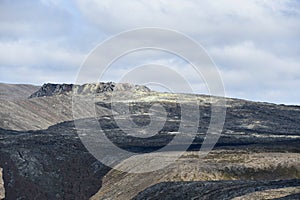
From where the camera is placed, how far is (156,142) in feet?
372

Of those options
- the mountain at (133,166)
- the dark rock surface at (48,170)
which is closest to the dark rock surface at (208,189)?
the mountain at (133,166)

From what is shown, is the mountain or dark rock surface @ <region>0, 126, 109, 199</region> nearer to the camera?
the mountain

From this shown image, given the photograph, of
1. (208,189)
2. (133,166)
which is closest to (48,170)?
(133,166)

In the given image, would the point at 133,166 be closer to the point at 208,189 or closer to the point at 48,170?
the point at 48,170

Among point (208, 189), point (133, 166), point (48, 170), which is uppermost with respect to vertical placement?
→ point (133, 166)

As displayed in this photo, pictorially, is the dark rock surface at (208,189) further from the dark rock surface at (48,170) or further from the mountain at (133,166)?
the dark rock surface at (48,170)

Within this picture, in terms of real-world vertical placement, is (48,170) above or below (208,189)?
below

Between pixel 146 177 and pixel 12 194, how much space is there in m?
18.4

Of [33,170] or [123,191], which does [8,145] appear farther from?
[123,191]

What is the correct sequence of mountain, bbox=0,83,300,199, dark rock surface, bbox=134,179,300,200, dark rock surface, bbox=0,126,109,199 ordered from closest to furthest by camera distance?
1. dark rock surface, bbox=134,179,300,200
2. mountain, bbox=0,83,300,199
3. dark rock surface, bbox=0,126,109,199

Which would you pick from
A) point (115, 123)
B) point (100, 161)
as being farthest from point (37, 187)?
point (115, 123)

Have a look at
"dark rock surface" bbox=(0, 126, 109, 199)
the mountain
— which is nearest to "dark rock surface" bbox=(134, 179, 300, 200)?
the mountain

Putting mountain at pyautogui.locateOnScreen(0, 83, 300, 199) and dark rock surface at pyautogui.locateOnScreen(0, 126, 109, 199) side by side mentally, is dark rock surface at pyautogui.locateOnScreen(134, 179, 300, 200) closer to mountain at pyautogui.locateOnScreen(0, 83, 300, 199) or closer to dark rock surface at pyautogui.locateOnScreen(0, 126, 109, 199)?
mountain at pyautogui.locateOnScreen(0, 83, 300, 199)

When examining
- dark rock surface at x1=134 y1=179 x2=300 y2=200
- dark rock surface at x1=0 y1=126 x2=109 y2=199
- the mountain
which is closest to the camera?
dark rock surface at x1=134 y1=179 x2=300 y2=200
